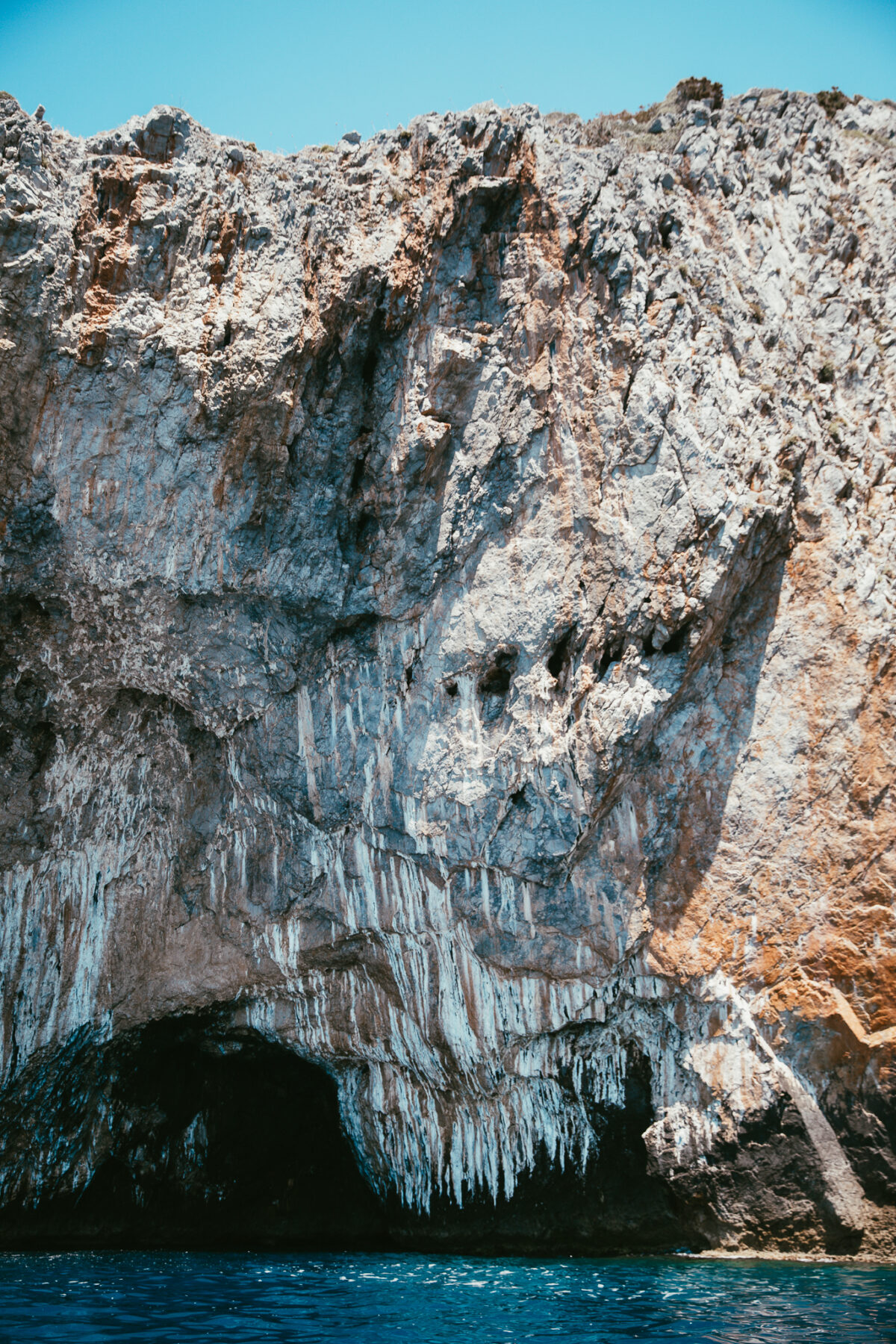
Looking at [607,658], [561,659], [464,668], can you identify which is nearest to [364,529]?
[464,668]

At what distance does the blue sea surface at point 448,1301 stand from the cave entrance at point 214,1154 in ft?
7.56

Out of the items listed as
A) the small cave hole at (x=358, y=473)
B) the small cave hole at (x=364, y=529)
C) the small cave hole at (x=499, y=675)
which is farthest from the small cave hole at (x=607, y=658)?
the small cave hole at (x=358, y=473)

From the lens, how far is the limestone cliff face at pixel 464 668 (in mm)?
13195

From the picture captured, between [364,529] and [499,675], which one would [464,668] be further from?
[364,529]

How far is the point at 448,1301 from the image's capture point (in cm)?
1081

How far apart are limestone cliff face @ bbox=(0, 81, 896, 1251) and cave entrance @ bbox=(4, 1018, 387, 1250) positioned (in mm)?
555

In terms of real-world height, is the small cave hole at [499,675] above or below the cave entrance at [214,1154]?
above

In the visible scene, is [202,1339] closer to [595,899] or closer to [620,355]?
[595,899]

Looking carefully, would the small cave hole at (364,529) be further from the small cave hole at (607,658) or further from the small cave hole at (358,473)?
the small cave hole at (607,658)

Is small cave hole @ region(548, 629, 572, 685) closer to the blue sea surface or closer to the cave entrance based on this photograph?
the blue sea surface

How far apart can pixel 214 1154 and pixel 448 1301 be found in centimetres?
715

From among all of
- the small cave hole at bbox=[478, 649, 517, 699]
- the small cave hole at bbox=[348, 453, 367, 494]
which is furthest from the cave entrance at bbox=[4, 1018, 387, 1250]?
the small cave hole at bbox=[348, 453, 367, 494]

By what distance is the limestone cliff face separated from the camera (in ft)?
43.3

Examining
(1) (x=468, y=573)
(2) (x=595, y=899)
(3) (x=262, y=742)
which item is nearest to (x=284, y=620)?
(3) (x=262, y=742)
